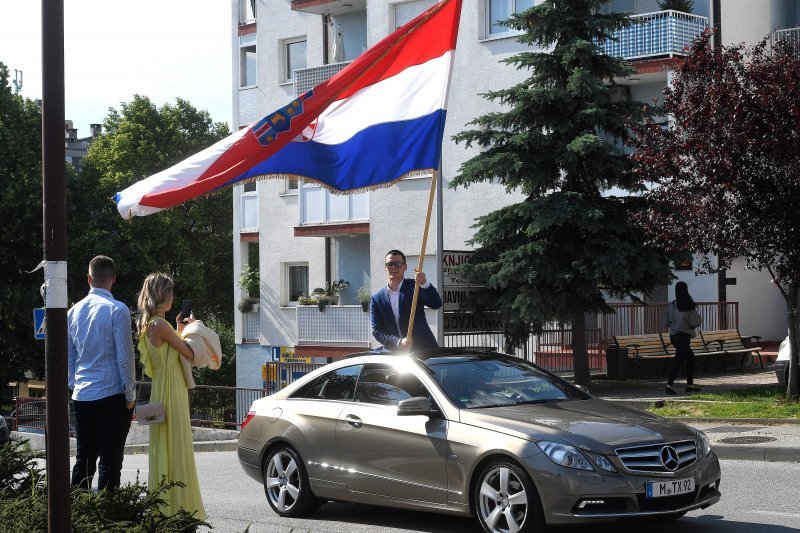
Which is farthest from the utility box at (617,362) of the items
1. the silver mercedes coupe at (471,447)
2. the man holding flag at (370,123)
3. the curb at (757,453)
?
the silver mercedes coupe at (471,447)

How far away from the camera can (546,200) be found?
23062 millimetres

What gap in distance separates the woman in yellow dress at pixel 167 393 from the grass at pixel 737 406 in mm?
10118

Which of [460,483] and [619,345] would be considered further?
[619,345]

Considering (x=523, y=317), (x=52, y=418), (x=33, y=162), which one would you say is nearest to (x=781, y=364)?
(x=523, y=317)

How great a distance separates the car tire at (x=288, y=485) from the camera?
34.3 feet

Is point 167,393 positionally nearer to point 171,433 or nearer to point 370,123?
point 171,433

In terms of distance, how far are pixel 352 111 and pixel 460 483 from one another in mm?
4358

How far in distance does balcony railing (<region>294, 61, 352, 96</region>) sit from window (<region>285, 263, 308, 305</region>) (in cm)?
614

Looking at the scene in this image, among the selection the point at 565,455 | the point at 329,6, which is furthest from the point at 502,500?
the point at 329,6

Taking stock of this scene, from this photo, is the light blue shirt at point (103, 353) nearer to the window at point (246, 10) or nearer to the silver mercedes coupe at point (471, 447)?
the silver mercedes coupe at point (471, 447)

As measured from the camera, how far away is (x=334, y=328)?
127ft

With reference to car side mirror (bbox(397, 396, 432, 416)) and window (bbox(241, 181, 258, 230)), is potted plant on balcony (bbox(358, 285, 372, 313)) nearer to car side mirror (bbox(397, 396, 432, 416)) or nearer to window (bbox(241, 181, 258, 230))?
window (bbox(241, 181, 258, 230))

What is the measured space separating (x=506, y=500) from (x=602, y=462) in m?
0.73

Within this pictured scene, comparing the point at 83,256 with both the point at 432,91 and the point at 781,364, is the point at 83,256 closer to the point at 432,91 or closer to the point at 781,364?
the point at 781,364
